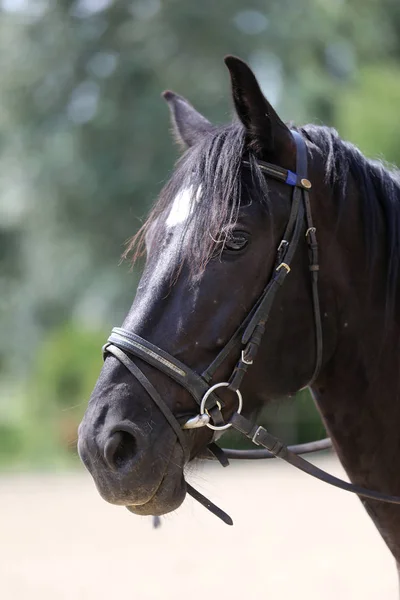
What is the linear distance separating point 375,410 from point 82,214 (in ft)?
59.2

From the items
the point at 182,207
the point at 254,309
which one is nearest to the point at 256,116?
the point at 182,207

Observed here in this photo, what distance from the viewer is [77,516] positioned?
9.74 meters

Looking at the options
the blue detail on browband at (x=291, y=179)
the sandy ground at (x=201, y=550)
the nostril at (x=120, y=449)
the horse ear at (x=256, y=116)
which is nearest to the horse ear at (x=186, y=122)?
the horse ear at (x=256, y=116)

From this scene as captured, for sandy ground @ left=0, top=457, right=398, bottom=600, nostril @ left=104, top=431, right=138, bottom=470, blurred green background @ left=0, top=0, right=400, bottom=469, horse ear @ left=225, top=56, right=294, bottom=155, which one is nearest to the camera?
nostril @ left=104, top=431, right=138, bottom=470

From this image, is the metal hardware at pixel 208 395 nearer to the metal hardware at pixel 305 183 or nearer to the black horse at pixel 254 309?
the black horse at pixel 254 309

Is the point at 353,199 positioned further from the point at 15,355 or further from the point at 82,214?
the point at 15,355

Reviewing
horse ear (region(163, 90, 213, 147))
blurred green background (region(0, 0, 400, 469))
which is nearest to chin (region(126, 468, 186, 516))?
horse ear (region(163, 90, 213, 147))

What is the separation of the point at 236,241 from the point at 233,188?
0.57 ft

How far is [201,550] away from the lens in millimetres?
7727

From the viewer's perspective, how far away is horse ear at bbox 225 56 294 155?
2434 mm

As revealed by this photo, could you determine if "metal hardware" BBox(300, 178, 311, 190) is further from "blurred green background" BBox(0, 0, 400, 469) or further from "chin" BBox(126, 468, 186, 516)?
"blurred green background" BBox(0, 0, 400, 469)

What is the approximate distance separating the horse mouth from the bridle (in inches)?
2.4

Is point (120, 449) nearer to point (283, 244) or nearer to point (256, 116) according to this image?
point (283, 244)

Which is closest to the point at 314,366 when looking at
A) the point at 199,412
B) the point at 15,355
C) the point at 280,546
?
the point at 199,412
